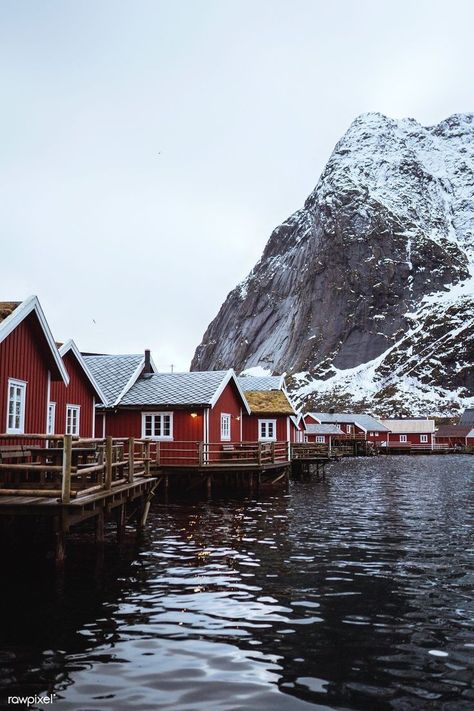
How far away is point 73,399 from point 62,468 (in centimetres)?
1482

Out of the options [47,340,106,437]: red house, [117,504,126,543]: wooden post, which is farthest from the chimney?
[117,504,126,543]: wooden post

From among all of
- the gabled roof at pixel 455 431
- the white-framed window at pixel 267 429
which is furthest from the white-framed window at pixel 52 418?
the gabled roof at pixel 455 431

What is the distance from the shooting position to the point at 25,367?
19766 millimetres

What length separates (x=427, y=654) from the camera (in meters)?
8.61

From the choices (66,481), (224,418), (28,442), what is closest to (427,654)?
(66,481)

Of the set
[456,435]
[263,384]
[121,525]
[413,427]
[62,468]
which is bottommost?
[121,525]

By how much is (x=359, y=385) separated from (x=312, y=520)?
159 m

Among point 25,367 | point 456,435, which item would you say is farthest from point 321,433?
point 25,367

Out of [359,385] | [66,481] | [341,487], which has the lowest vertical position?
[341,487]

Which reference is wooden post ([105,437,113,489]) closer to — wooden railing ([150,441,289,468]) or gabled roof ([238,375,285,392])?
wooden railing ([150,441,289,468])

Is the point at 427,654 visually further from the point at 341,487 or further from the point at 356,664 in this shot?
the point at 341,487

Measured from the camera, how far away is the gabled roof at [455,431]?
119338 millimetres

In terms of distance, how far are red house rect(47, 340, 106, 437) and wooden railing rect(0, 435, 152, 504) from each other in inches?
78.8

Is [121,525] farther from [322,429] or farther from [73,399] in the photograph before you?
[322,429]
